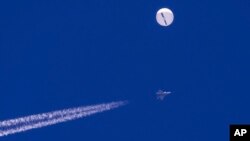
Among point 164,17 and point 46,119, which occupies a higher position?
point 164,17

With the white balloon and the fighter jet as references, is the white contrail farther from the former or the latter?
the white balloon

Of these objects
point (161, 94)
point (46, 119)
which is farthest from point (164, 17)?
point (46, 119)

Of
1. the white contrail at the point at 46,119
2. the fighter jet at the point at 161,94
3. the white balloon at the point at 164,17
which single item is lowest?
the white contrail at the point at 46,119

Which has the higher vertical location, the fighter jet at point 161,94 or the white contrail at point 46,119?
the fighter jet at point 161,94

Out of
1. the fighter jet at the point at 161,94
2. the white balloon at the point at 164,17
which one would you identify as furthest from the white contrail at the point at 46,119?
the white balloon at the point at 164,17

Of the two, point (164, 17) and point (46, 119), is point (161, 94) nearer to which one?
point (164, 17)

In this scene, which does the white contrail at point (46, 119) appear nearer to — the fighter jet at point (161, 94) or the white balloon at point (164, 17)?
the fighter jet at point (161, 94)

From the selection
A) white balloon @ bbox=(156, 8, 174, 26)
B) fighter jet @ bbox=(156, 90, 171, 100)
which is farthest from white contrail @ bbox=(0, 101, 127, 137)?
white balloon @ bbox=(156, 8, 174, 26)
